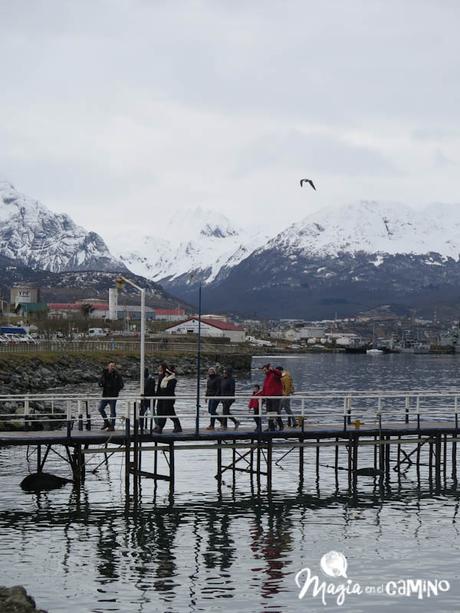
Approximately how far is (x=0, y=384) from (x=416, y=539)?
71938 millimetres

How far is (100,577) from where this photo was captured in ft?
100

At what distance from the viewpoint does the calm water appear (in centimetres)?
2886

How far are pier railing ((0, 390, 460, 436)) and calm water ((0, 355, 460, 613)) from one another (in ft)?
9.81

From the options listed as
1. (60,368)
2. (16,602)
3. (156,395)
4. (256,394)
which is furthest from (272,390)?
(60,368)

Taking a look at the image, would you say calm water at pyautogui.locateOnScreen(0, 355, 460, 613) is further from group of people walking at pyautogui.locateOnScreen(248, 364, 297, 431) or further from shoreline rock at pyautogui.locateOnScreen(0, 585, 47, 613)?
group of people walking at pyautogui.locateOnScreen(248, 364, 297, 431)

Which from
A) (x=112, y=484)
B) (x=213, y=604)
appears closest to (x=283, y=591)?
(x=213, y=604)

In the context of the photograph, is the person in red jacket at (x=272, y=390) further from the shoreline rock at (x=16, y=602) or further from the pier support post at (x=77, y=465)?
the shoreline rock at (x=16, y=602)

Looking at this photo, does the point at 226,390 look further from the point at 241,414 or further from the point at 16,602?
the point at 16,602

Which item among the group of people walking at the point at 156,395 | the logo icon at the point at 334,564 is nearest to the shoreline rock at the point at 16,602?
the logo icon at the point at 334,564

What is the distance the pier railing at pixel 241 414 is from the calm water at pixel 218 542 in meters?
2.99

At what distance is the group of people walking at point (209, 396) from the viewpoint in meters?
43.0

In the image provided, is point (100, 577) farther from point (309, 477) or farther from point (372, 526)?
point (309, 477)

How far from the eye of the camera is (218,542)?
35.1 meters

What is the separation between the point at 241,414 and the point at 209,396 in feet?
46.3
